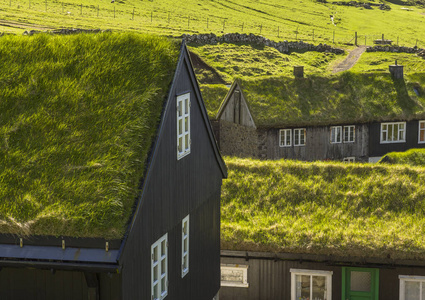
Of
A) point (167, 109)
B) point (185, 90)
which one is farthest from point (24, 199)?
point (185, 90)

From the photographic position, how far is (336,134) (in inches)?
1921

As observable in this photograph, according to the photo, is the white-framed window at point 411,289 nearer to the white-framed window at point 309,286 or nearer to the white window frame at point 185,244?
the white-framed window at point 309,286

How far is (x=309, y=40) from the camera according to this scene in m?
122

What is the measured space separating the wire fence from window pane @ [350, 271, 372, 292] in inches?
3401

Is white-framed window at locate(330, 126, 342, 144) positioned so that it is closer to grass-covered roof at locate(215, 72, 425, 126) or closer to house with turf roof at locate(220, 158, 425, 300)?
grass-covered roof at locate(215, 72, 425, 126)

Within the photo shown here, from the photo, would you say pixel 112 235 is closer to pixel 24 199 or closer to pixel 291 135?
pixel 24 199

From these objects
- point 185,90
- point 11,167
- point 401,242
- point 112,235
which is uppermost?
point 185,90

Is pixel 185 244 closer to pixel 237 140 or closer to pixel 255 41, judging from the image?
pixel 237 140

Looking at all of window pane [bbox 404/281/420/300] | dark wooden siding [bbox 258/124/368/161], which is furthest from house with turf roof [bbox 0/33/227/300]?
dark wooden siding [bbox 258/124/368/161]

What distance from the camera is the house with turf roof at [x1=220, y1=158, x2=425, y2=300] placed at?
82.9 ft

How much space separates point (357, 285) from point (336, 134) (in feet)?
76.6

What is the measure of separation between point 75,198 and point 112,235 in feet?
3.83

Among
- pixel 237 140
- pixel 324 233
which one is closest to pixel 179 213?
pixel 324 233

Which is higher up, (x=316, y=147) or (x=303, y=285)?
(x=316, y=147)
